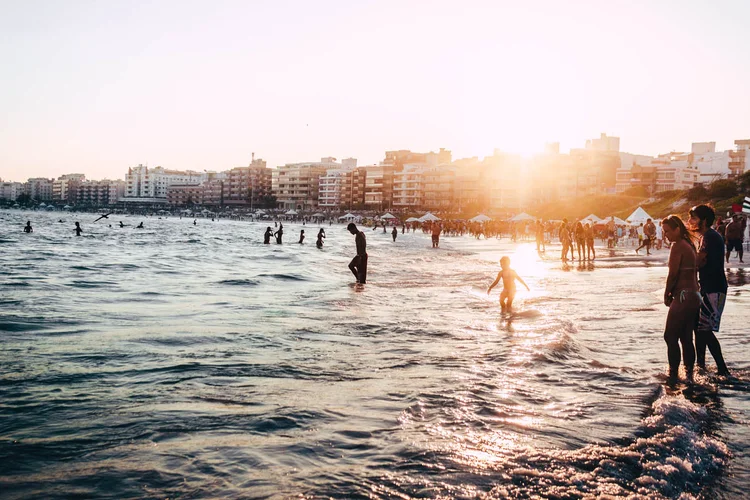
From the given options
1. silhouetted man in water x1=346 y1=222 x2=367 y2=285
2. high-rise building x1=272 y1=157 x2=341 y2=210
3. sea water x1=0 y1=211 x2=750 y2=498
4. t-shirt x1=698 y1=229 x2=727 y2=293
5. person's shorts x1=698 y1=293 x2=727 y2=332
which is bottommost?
sea water x1=0 y1=211 x2=750 y2=498

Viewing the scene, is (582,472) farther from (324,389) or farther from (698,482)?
(324,389)

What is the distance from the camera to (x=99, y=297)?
45.5 feet

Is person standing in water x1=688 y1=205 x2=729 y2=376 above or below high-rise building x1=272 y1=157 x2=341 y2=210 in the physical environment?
below

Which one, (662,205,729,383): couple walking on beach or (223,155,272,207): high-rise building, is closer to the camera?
(662,205,729,383): couple walking on beach

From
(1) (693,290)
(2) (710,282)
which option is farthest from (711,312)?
(1) (693,290)

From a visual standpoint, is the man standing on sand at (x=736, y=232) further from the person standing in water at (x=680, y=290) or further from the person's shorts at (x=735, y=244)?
the person standing in water at (x=680, y=290)

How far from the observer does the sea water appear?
13.5 feet

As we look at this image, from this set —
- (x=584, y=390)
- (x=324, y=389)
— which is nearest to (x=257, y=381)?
(x=324, y=389)

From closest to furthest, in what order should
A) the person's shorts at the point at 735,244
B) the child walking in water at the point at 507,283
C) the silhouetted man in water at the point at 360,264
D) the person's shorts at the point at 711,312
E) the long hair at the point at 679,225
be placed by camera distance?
the long hair at the point at 679,225
the person's shorts at the point at 711,312
the child walking in water at the point at 507,283
the silhouetted man in water at the point at 360,264
the person's shorts at the point at 735,244

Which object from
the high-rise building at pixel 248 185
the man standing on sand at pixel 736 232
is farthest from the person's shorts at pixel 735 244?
the high-rise building at pixel 248 185

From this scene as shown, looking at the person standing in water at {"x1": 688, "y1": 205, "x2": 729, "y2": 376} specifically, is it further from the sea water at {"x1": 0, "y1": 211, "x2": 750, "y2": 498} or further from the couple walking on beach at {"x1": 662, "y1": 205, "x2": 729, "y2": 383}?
the sea water at {"x1": 0, "y1": 211, "x2": 750, "y2": 498}

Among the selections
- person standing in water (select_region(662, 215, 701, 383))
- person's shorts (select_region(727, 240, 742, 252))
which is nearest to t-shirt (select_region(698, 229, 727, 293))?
person standing in water (select_region(662, 215, 701, 383))

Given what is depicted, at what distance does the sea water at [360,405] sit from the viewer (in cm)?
413

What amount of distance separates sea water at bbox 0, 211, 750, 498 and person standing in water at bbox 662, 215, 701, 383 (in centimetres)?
46
